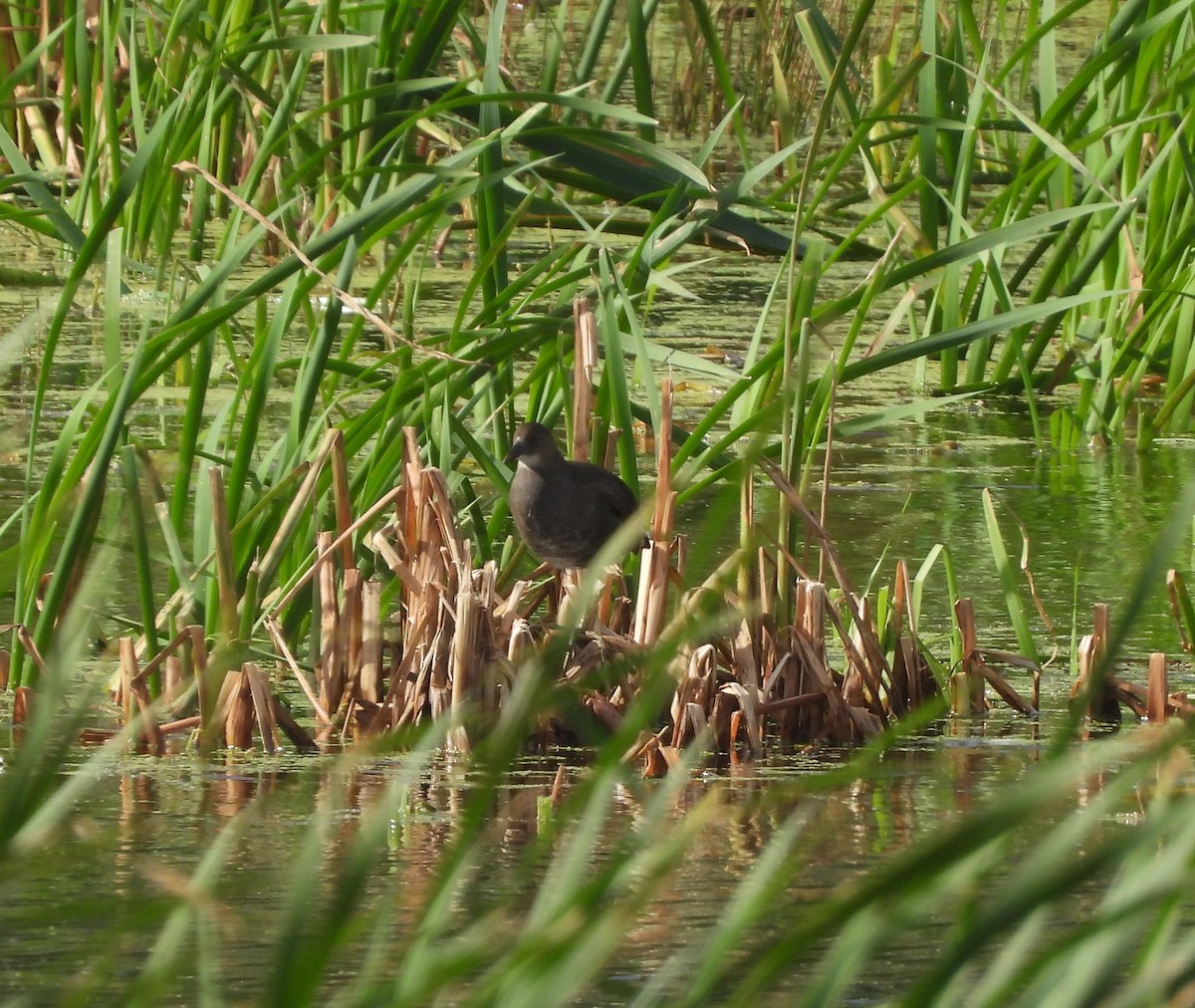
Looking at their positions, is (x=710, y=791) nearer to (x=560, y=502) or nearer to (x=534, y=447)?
(x=560, y=502)

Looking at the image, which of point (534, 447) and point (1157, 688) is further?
point (534, 447)

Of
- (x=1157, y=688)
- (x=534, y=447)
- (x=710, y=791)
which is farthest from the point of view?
(x=534, y=447)

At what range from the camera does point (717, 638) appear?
3049mm

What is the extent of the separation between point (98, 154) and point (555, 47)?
32.5 inches

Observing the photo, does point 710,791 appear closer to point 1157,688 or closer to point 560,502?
point 560,502

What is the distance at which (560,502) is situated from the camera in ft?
10.2

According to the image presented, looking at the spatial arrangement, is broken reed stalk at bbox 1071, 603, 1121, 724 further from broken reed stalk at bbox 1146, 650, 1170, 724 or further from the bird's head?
the bird's head

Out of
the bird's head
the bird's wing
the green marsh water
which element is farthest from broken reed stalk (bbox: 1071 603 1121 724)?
the bird's head

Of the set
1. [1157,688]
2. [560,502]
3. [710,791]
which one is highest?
[560,502]

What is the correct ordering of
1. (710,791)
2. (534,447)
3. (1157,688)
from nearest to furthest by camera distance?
1. (710,791)
2. (1157,688)
3. (534,447)

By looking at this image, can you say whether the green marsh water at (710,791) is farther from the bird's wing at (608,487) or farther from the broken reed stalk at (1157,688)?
the bird's wing at (608,487)

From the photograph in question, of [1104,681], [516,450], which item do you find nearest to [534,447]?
[516,450]

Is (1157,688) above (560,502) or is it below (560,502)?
below

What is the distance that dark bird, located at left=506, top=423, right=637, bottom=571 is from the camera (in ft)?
10.2
